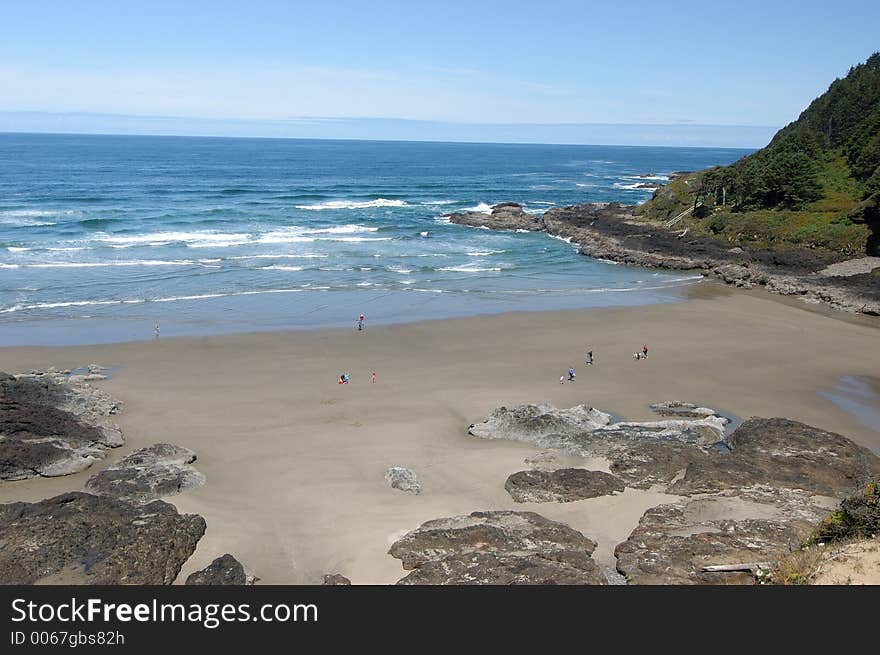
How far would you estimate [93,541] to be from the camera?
14.0 m

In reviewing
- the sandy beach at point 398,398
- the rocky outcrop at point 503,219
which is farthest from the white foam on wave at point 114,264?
the rocky outcrop at point 503,219

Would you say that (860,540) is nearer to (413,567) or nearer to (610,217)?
(413,567)

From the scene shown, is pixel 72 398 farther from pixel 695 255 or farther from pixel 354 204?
pixel 354 204

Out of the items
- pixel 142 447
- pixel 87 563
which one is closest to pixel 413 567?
pixel 87 563

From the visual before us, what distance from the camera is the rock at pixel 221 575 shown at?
1330cm

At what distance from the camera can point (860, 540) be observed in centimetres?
1084

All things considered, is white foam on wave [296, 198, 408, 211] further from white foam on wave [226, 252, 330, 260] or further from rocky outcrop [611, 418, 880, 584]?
rocky outcrop [611, 418, 880, 584]

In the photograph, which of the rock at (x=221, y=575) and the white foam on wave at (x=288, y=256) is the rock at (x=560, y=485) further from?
the white foam on wave at (x=288, y=256)

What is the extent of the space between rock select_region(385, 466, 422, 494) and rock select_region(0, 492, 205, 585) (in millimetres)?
4879

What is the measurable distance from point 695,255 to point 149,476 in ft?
144

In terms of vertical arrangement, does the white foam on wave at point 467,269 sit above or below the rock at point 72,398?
above

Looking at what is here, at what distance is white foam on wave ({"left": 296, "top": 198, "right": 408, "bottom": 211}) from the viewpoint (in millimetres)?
76312

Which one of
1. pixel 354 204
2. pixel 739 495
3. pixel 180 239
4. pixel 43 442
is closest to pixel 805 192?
pixel 739 495

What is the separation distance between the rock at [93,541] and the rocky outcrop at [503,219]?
54.7 meters
